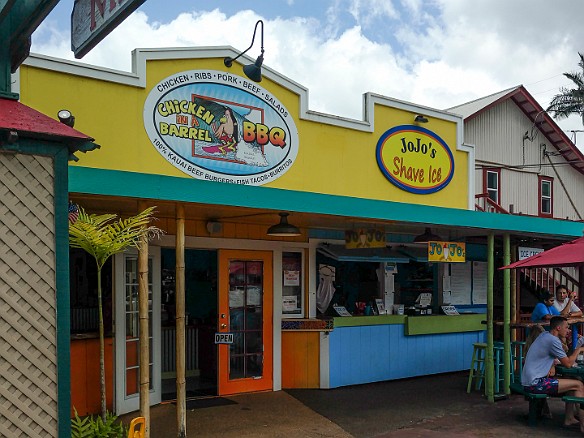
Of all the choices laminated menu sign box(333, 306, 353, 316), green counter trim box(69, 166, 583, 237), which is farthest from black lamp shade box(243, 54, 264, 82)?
laminated menu sign box(333, 306, 353, 316)

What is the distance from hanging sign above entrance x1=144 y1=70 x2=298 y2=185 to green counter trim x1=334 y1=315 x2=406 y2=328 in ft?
8.27

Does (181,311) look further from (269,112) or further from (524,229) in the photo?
(524,229)

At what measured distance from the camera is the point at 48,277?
14.3ft

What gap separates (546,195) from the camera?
2070cm

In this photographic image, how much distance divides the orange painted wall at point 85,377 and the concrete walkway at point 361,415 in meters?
0.44

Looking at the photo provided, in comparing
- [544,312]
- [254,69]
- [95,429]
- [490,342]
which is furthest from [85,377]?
[544,312]

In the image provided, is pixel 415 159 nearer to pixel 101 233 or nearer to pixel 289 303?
pixel 289 303

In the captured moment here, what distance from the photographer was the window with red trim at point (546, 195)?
67.2 ft

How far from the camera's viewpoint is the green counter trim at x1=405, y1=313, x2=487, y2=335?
1115 cm

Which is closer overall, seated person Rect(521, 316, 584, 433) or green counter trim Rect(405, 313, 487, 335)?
seated person Rect(521, 316, 584, 433)

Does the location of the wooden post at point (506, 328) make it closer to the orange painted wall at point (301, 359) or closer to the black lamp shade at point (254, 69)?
the orange painted wall at point (301, 359)

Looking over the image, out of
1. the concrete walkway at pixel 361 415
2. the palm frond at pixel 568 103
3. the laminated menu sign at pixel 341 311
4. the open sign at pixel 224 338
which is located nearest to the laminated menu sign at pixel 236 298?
the open sign at pixel 224 338

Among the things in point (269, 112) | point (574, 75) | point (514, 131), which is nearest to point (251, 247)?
point (269, 112)

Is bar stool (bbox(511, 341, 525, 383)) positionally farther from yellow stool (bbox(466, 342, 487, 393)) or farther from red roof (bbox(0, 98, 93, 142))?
red roof (bbox(0, 98, 93, 142))
